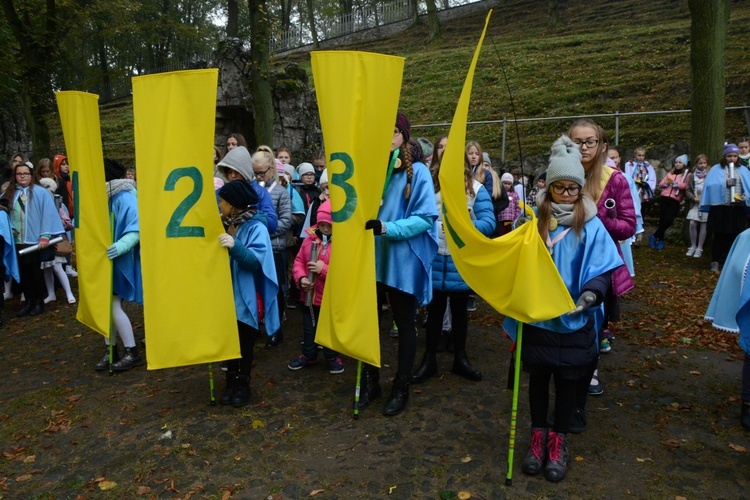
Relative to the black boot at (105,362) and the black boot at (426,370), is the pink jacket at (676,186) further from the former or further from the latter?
the black boot at (105,362)

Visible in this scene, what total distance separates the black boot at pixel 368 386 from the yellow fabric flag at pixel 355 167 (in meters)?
0.65

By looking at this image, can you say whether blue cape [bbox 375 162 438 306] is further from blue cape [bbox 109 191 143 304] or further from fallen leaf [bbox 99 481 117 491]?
blue cape [bbox 109 191 143 304]

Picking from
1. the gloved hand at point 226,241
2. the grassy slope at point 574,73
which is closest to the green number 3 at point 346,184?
the gloved hand at point 226,241

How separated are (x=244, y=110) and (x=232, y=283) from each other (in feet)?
35.0

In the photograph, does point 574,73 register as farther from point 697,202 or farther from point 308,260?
point 308,260

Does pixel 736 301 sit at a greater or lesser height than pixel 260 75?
lesser

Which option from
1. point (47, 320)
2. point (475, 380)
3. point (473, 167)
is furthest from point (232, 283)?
point (47, 320)

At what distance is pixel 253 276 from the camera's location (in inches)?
180

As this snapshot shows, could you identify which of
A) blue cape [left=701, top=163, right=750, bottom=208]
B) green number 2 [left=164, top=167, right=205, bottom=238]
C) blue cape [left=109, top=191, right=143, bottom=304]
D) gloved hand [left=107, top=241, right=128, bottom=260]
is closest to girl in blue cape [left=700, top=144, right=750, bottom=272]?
blue cape [left=701, top=163, right=750, bottom=208]

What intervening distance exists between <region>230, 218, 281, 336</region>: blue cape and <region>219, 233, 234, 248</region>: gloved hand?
0.20 m

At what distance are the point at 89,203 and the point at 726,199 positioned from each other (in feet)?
29.5

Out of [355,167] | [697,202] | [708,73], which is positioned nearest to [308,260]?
[355,167]

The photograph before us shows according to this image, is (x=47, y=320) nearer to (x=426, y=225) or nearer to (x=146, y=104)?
(x=146, y=104)

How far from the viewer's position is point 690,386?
496 cm
